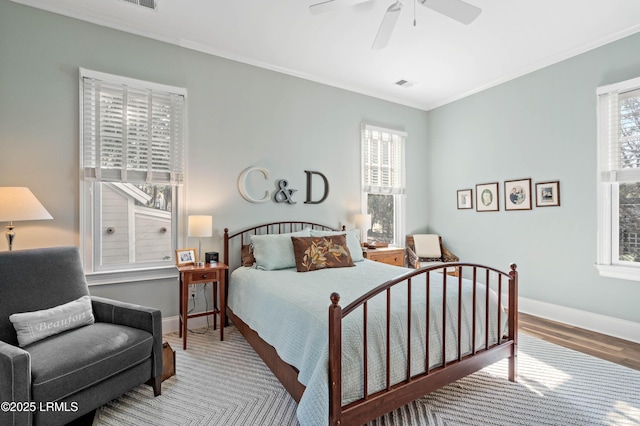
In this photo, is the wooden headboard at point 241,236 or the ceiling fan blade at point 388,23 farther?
the wooden headboard at point 241,236

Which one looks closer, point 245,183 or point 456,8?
point 456,8

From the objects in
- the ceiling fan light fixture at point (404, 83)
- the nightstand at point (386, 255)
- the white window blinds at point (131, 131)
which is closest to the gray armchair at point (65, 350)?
the white window blinds at point (131, 131)

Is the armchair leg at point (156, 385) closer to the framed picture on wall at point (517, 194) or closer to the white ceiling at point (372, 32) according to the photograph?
the white ceiling at point (372, 32)

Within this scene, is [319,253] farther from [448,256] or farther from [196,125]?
[448,256]

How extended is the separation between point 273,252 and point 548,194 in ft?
11.0

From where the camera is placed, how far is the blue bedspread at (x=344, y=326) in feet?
5.31

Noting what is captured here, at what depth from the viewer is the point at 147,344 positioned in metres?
2.11

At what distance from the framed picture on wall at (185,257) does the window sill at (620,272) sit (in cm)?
428

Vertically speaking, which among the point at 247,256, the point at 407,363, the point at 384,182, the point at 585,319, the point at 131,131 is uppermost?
the point at 131,131

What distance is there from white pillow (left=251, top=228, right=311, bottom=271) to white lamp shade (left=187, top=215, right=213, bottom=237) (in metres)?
0.49

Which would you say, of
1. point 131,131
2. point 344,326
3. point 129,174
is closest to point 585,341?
point 344,326

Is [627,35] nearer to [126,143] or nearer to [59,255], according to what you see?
[126,143]

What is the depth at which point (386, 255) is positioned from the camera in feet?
14.2

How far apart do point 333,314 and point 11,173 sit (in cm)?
301
